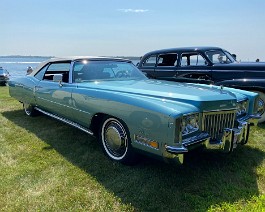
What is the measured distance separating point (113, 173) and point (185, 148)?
1.07m

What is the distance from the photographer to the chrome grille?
3.09m

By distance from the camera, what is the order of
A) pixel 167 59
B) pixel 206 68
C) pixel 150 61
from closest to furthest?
pixel 206 68 < pixel 167 59 < pixel 150 61

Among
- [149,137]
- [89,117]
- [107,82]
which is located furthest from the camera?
[107,82]

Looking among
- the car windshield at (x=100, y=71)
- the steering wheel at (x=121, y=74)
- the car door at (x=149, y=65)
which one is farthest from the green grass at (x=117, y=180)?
the car door at (x=149, y=65)

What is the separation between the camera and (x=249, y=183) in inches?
123

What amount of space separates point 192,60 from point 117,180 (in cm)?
478

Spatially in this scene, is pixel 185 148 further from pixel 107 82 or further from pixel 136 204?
pixel 107 82

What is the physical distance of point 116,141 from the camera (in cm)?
354

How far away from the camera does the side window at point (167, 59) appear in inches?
289

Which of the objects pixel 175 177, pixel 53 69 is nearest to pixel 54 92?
pixel 53 69

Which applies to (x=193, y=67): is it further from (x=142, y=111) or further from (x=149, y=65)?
(x=142, y=111)

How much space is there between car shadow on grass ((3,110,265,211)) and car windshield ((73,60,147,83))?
110 cm

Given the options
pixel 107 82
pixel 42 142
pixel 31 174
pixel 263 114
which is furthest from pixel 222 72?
pixel 31 174

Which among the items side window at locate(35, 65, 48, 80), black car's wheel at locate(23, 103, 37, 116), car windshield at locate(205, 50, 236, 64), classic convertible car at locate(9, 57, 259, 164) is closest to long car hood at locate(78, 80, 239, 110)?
classic convertible car at locate(9, 57, 259, 164)
